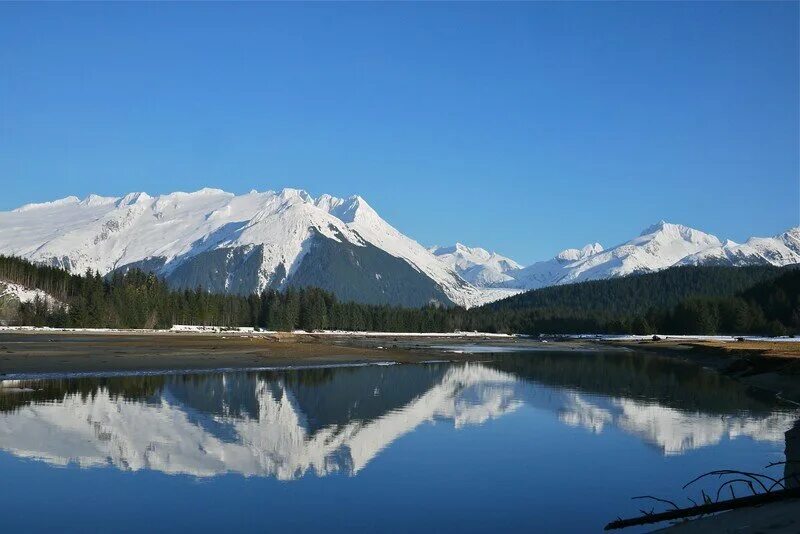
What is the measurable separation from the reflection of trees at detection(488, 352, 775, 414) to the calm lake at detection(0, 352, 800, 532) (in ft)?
1.71

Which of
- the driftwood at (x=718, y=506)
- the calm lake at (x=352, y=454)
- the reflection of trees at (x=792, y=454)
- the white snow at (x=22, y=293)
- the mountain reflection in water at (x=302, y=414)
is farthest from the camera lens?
the white snow at (x=22, y=293)

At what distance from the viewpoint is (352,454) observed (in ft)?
77.5

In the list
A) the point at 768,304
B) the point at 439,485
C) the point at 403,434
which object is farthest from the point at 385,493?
the point at 768,304

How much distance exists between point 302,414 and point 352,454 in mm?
9633

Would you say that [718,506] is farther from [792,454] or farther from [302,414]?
[302,414]

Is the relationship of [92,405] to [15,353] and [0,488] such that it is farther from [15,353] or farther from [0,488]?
[15,353]

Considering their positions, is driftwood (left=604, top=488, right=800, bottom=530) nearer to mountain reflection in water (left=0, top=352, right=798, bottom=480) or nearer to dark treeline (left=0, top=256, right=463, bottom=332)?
mountain reflection in water (left=0, top=352, right=798, bottom=480)

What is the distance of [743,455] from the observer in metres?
24.5

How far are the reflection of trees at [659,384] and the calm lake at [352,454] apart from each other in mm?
522

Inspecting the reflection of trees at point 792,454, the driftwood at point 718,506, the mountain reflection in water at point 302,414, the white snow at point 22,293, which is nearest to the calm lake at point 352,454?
the mountain reflection in water at point 302,414

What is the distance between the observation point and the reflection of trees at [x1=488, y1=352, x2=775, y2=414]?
131 feet

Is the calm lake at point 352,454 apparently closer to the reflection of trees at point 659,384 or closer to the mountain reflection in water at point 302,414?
the mountain reflection in water at point 302,414

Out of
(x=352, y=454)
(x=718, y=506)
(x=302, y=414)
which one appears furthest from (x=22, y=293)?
(x=718, y=506)

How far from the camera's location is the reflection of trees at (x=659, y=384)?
131 ft
